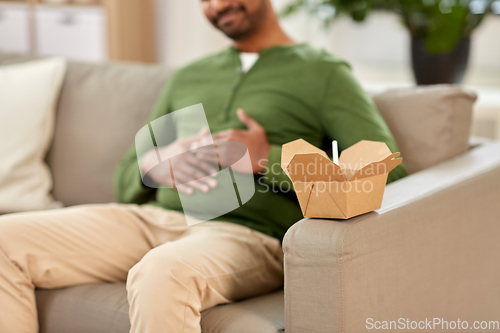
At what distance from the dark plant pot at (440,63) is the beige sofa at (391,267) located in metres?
0.63

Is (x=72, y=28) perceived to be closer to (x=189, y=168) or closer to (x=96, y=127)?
(x=96, y=127)

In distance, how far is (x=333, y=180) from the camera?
81 cm

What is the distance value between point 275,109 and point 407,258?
50cm

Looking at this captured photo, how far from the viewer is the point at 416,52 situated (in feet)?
6.30

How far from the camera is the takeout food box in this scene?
786mm

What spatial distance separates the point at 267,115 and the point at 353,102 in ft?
0.66

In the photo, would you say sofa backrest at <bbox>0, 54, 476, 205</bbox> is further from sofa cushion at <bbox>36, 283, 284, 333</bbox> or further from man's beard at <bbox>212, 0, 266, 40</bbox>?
sofa cushion at <bbox>36, 283, 284, 333</bbox>

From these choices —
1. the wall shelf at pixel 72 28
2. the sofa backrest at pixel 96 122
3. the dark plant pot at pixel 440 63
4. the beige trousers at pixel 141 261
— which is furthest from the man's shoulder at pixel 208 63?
the wall shelf at pixel 72 28

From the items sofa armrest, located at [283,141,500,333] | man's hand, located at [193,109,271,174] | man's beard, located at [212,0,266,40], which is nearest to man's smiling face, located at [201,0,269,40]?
man's beard, located at [212,0,266,40]

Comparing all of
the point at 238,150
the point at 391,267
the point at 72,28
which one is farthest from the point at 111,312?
the point at 72,28

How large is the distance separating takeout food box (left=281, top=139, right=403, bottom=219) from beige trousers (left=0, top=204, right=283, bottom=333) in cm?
25

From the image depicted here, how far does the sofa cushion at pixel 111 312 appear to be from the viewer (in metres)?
0.91

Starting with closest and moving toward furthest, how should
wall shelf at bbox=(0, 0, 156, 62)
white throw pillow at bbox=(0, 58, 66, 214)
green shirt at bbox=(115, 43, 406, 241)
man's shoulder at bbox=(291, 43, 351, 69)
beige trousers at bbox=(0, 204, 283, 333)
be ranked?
beige trousers at bbox=(0, 204, 283, 333), green shirt at bbox=(115, 43, 406, 241), man's shoulder at bbox=(291, 43, 351, 69), white throw pillow at bbox=(0, 58, 66, 214), wall shelf at bbox=(0, 0, 156, 62)

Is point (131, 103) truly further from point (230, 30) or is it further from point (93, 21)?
point (93, 21)
